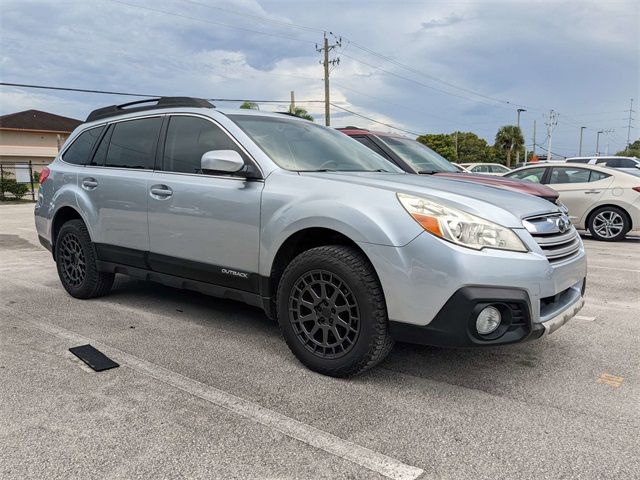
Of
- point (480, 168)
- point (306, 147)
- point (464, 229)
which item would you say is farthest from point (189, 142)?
point (480, 168)

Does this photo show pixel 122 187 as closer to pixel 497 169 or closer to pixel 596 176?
pixel 596 176

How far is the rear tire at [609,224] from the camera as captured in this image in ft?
31.0

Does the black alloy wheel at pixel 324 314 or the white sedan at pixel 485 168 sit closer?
the black alloy wheel at pixel 324 314

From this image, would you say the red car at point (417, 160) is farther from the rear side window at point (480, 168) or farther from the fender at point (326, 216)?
the rear side window at point (480, 168)

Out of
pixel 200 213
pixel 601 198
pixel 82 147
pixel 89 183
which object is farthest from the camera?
pixel 601 198

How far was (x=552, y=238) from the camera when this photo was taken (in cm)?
308

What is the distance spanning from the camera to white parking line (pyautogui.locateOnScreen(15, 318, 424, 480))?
7.39 feet

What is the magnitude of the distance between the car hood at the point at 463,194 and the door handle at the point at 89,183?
2.31 metres

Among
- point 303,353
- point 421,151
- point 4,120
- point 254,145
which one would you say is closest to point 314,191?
point 254,145

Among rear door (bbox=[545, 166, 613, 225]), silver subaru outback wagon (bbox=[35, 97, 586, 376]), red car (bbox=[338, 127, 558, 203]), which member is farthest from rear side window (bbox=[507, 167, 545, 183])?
silver subaru outback wagon (bbox=[35, 97, 586, 376])

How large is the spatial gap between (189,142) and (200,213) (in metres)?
0.67

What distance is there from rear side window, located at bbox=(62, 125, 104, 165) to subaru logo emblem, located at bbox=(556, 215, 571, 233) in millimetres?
4104

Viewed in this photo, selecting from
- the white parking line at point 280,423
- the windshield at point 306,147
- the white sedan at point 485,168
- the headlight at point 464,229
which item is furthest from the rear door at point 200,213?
the white sedan at point 485,168

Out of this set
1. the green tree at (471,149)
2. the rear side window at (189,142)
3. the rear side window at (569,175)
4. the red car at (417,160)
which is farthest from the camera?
the green tree at (471,149)
